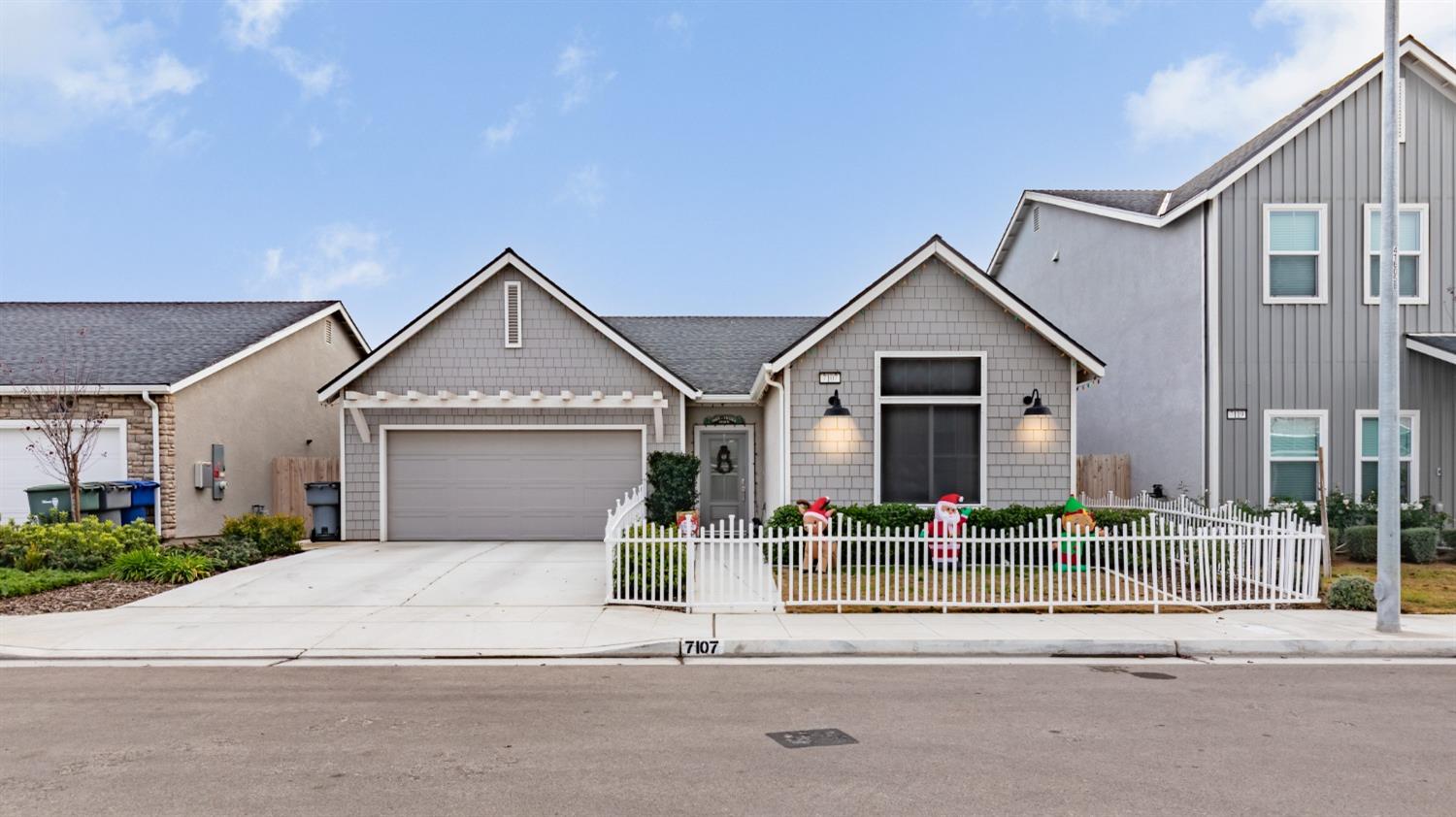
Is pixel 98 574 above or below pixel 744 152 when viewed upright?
below

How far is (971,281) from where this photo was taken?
14.4m

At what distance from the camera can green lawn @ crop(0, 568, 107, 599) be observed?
10961 mm

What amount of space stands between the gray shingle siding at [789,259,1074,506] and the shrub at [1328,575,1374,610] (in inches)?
169

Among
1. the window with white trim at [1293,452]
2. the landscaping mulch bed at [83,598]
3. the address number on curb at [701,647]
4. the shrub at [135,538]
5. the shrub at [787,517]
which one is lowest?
the landscaping mulch bed at [83,598]

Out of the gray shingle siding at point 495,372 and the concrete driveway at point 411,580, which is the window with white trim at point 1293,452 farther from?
the concrete driveway at point 411,580

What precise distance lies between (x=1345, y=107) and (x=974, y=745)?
16.1m

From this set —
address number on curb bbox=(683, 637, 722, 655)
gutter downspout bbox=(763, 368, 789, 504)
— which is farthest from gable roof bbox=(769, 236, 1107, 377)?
address number on curb bbox=(683, 637, 722, 655)

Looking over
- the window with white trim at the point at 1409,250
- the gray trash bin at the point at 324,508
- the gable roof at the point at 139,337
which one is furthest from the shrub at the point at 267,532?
the window with white trim at the point at 1409,250

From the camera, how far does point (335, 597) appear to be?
36.5 feet

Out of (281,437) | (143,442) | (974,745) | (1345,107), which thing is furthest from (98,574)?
(1345,107)

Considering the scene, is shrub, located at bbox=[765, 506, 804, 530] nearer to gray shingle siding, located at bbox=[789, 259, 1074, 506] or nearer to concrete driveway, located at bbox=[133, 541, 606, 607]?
gray shingle siding, located at bbox=[789, 259, 1074, 506]

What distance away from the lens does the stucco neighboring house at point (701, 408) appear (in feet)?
46.6

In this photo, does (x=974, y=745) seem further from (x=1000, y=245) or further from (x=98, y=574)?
(x=1000, y=245)

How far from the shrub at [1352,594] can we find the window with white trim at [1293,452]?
551 cm
